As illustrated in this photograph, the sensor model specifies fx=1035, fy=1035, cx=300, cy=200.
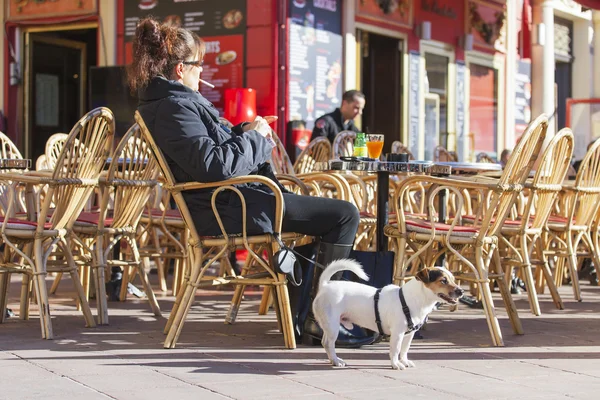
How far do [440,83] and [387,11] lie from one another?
180 cm

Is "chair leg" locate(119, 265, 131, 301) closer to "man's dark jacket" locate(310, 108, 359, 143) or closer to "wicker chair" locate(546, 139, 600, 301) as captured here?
"wicker chair" locate(546, 139, 600, 301)

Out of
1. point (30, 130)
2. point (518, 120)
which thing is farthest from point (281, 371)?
point (518, 120)

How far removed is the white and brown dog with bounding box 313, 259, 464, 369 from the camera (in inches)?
154

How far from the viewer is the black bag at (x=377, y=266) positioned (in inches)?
179

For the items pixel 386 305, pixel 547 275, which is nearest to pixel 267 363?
pixel 386 305

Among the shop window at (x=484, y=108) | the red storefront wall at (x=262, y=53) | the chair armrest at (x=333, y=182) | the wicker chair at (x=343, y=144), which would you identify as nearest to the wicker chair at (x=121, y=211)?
the chair armrest at (x=333, y=182)

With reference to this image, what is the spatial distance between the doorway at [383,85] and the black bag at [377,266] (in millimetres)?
8327

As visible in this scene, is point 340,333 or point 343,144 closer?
point 340,333

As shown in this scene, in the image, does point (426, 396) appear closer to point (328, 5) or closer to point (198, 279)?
point (198, 279)

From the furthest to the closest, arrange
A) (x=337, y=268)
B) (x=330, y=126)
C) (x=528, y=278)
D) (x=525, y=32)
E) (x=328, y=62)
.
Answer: (x=525, y=32) → (x=328, y=62) → (x=330, y=126) → (x=528, y=278) → (x=337, y=268)

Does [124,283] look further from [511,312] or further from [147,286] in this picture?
[511,312]

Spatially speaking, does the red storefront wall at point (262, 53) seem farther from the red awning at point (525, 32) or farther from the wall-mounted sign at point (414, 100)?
the red awning at point (525, 32)

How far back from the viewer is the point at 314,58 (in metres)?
10.9

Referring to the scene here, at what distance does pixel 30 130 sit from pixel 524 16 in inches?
305
